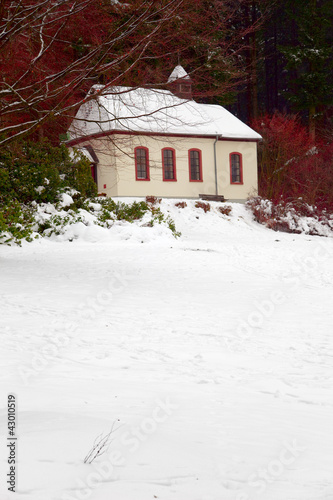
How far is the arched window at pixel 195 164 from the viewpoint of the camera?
27.6 metres

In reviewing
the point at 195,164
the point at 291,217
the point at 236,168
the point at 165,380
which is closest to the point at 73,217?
the point at 165,380

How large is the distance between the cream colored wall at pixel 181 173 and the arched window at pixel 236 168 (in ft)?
0.77

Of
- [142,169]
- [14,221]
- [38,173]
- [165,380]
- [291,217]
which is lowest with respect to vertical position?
[165,380]

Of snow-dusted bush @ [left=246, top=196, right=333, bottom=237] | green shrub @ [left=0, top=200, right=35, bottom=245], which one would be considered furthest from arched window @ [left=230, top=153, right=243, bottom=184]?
green shrub @ [left=0, top=200, right=35, bottom=245]

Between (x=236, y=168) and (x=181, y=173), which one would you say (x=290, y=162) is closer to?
(x=236, y=168)

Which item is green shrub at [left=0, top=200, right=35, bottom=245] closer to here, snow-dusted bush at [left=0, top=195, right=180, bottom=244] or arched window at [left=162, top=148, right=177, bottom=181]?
snow-dusted bush at [left=0, top=195, right=180, bottom=244]

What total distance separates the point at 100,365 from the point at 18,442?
198 centimetres

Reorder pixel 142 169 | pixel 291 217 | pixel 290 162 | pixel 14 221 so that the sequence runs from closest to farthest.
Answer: pixel 14 221 < pixel 291 217 < pixel 142 169 < pixel 290 162

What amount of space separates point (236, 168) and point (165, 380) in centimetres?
2498

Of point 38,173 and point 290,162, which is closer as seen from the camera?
point 38,173

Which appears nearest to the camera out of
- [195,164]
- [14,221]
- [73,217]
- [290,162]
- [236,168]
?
[14,221]

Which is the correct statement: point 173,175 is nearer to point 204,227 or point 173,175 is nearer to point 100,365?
point 204,227

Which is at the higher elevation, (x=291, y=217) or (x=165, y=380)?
(x=291, y=217)

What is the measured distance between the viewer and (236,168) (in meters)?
29.0
